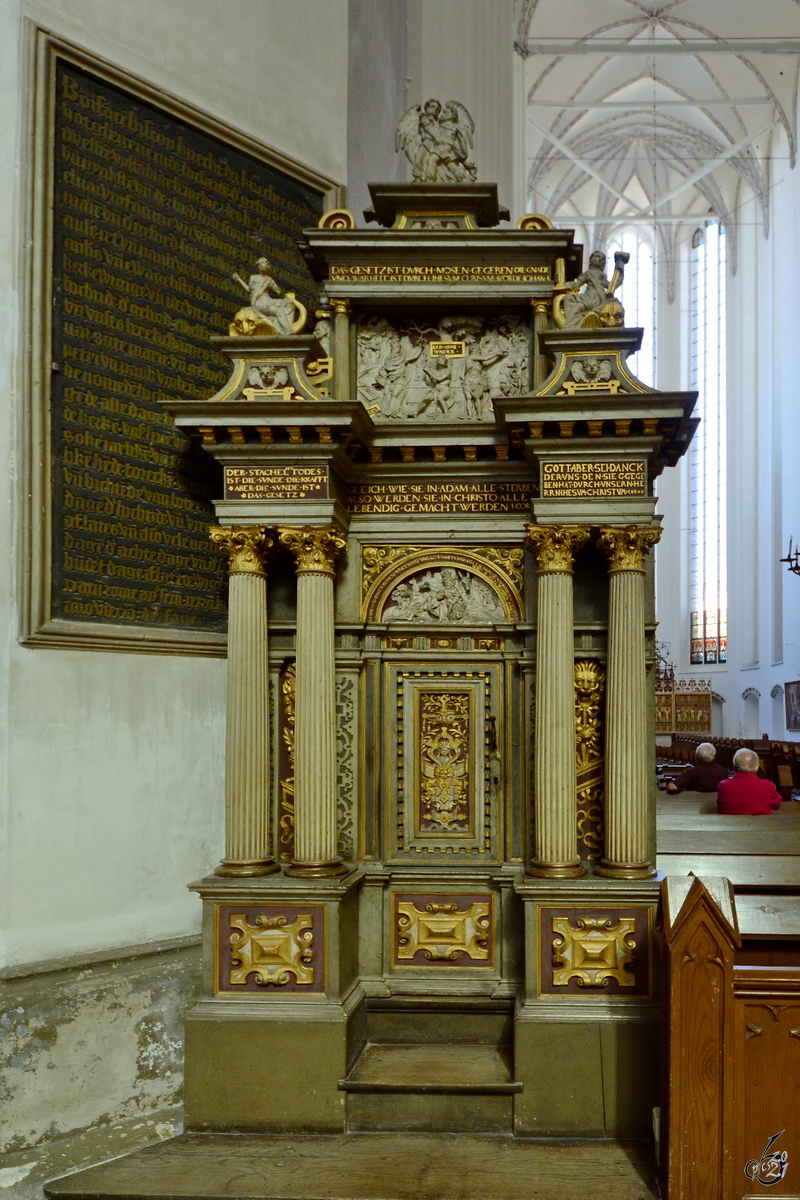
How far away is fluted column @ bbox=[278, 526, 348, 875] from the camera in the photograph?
5.67 meters

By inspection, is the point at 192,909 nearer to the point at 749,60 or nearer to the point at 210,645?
the point at 210,645

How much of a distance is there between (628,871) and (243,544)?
8.50 ft

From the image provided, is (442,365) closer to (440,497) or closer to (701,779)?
(440,497)

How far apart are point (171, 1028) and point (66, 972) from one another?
76cm

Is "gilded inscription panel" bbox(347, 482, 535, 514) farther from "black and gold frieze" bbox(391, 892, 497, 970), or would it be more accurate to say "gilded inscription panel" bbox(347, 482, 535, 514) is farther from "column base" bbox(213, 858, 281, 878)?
"black and gold frieze" bbox(391, 892, 497, 970)

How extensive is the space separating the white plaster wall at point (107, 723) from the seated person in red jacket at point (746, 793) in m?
4.14

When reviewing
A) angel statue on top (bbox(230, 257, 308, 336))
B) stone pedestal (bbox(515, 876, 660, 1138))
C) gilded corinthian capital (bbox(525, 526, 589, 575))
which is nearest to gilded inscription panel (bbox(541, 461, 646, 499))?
gilded corinthian capital (bbox(525, 526, 589, 575))

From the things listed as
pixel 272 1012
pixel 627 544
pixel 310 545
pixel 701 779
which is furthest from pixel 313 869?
pixel 701 779

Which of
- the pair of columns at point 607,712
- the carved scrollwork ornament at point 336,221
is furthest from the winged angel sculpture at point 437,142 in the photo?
the pair of columns at point 607,712

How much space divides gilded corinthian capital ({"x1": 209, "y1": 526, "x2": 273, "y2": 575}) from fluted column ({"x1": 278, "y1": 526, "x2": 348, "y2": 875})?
116 millimetres

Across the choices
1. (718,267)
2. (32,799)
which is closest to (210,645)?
(32,799)

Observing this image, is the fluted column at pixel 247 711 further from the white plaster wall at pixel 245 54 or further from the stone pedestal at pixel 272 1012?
the white plaster wall at pixel 245 54

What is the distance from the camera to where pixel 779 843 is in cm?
698

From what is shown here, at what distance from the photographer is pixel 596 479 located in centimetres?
570
